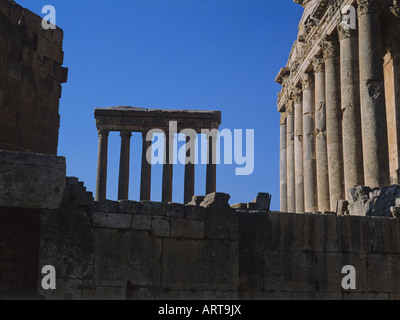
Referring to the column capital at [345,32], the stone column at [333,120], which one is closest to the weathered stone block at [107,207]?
the stone column at [333,120]

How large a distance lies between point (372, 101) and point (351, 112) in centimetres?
188

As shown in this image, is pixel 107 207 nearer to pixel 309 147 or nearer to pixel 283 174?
pixel 309 147

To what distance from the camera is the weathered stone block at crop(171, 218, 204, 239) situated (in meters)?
8.79

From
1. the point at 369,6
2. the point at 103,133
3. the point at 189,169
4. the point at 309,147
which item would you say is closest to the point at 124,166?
the point at 103,133

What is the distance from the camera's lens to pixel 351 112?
19.0 meters

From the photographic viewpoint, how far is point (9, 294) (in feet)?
26.3

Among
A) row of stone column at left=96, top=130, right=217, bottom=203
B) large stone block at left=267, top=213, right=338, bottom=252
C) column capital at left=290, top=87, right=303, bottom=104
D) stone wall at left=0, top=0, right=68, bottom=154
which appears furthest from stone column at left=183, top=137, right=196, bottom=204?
large stone block at left=267, top=213, right=338, bottom=252

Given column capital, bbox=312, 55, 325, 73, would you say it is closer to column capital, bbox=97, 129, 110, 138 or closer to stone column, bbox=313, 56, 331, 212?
stone column, bbox=313, 56, 331, 212

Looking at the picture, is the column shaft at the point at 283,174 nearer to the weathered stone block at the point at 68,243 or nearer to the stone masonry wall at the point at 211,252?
the stone masonry wall at the point at 211,252

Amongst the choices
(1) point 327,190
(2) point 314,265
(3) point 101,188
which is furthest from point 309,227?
(3) point 101,188

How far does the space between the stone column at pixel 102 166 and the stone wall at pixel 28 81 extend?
21.5 m

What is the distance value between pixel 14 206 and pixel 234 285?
12.6ft

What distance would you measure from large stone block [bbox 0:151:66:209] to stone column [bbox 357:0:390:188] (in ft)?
37.3
